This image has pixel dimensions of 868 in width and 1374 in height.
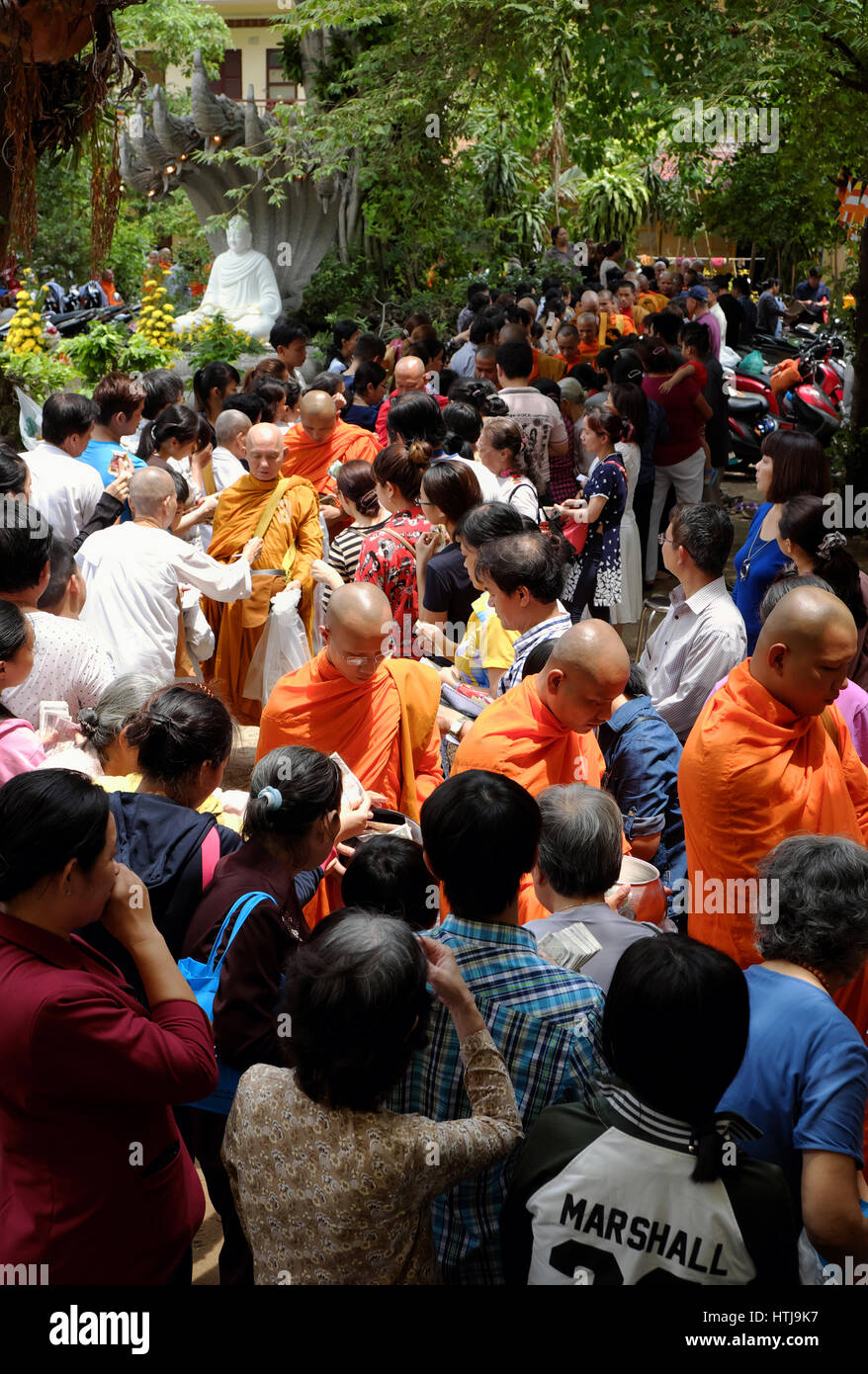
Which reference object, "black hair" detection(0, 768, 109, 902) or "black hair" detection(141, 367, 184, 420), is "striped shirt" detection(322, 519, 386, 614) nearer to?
"black hair" detection(141, 367, 184, 420)

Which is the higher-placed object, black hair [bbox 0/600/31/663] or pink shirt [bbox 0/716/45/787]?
black hair [bbox 0/600/31/663]

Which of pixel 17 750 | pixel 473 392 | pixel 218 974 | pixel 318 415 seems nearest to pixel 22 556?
pixel 17 750

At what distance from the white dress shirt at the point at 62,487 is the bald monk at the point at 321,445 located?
4.99ft

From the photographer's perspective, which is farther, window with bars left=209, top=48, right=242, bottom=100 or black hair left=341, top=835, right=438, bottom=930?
window with bars left=209, top=48, right=242, bottom=100

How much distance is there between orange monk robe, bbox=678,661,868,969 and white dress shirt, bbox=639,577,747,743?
3.49 ft

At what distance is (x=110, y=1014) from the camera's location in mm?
1942

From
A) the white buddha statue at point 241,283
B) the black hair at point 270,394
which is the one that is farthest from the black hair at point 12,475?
the white buddha statue at point 241,283

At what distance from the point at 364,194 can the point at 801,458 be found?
12.2 metres

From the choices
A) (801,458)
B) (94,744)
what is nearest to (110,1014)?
(94,744)

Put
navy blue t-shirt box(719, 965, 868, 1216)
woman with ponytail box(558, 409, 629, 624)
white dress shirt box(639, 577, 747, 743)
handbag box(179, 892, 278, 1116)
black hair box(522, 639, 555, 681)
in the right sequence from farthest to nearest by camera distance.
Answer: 1. woman with ponytail box(558, 409, 629, 624)
2. white dress shirt box(639, 577, 747, 743)
3. black hair box(522, 639, 555, 681)
4. handbag box(179, 892, 278, 1116)
5. navy blue t-shirt box(719, 965, 868, 1216)

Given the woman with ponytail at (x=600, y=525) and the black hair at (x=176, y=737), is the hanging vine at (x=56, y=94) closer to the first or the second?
the woman with ponytail at (x=600, y=525)

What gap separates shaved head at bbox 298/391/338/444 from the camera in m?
6.57

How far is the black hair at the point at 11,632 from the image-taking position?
314 centimetres

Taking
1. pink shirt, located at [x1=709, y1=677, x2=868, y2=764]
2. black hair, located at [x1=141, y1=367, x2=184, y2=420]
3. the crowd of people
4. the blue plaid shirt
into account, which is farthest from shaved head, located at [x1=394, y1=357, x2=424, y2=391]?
the blue plaid shirt
